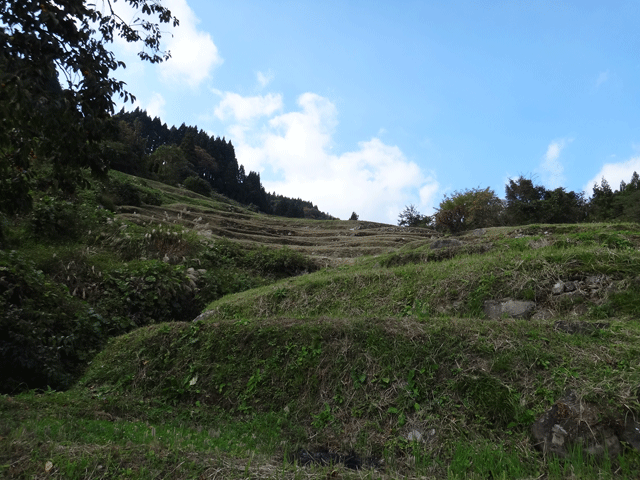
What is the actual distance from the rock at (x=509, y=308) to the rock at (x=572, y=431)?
240 centimetres

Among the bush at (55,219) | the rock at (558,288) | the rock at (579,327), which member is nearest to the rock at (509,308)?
the rock at (558,288)

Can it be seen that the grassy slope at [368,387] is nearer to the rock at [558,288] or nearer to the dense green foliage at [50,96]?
the rock at [558,288]

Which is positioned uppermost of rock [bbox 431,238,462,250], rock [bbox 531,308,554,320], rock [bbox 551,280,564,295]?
rock [bbox 431,238,462,250]

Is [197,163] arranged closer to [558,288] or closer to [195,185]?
[195,185]

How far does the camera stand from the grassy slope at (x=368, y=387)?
3.00m

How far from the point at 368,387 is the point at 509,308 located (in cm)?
277

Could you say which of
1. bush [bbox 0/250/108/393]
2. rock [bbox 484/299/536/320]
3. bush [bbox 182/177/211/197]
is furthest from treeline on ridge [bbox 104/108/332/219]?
rock [bbox 484/299/536/320]

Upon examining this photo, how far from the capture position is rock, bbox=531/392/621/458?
3018mm

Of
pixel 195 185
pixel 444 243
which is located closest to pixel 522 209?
pixel 444 243

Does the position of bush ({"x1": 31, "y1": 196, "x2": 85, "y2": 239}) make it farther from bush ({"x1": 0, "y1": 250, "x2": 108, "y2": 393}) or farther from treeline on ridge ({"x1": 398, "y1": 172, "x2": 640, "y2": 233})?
treeline on ridge ({"x1": 398, "y1": 172, "x2": 640, "y2": 233})

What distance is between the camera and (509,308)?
5.84 metres

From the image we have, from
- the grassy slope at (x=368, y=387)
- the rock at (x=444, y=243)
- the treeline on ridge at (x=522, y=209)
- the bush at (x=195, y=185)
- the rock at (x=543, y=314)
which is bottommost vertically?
the grassy slope at (x=368, y=387)

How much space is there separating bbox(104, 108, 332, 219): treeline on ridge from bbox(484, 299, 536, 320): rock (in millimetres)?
39709

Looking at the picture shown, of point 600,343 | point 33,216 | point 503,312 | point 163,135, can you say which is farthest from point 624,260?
point 163,135
